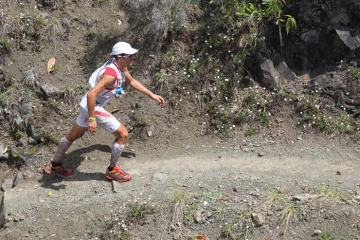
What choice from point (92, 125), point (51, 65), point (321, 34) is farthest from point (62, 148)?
point (321, 34)

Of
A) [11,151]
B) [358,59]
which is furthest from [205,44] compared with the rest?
[11,151]

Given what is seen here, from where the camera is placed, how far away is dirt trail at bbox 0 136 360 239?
6.89m

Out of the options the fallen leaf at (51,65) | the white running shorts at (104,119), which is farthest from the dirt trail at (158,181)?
the fallen leaf at (51,65)

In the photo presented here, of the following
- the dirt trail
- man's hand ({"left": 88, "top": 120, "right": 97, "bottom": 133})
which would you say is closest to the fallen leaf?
the dirt trail

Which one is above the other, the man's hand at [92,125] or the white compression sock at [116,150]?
the man's hand at [92,125]

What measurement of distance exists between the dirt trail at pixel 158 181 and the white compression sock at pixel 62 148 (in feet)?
1.13

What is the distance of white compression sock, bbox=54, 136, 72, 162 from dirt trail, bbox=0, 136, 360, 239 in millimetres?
345

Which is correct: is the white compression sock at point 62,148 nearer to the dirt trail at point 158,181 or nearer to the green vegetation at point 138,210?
the dirt trail at point 158,181

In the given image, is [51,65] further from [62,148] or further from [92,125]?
[92,125]

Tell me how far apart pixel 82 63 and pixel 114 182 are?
2.60 m

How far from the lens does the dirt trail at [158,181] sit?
6891 millimetres

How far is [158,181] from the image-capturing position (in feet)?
23.8

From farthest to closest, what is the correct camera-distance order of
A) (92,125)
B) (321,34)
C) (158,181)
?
1. (321,34)
2. (158,181)
3. (92,125)

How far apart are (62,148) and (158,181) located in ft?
4.30
